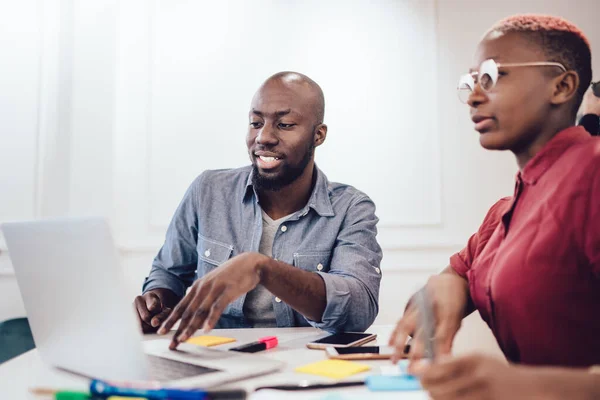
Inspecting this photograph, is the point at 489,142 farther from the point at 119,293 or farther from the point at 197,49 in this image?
the point at 197,49

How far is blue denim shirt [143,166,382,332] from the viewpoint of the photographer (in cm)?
154

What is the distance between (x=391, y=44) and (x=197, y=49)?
3.27 feet

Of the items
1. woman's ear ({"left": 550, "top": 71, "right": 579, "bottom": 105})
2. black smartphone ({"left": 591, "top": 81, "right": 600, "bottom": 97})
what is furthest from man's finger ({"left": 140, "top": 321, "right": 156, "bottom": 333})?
black smartphone ({"left": 591, "top": 81, "right": 600, "bottom": 97})

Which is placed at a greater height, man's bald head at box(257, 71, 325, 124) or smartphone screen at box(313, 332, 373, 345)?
man's bald head at box(257, 71, 325, 124)

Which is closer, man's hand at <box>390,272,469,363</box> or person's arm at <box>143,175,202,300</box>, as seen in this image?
man's hand at <box>390,272,469,363</box>

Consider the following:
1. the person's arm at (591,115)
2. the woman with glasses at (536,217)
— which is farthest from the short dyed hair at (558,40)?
the person's arm at (591,115)

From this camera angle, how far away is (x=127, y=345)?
0.68 meters

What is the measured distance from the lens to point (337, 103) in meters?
2.58

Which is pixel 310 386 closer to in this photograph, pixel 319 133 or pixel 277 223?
pixel 277 223

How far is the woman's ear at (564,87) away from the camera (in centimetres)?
93

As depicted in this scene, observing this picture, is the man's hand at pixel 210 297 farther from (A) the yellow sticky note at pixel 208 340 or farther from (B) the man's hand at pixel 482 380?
(B) the man's hand at pixel 482 380

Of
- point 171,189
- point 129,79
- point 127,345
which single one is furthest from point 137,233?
point 127,345

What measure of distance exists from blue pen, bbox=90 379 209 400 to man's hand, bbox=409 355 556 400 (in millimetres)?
257

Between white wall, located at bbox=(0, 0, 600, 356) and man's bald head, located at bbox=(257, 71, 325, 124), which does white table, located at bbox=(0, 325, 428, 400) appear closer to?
man's bald head, located at bbox=(257, 71, 325, 124)
